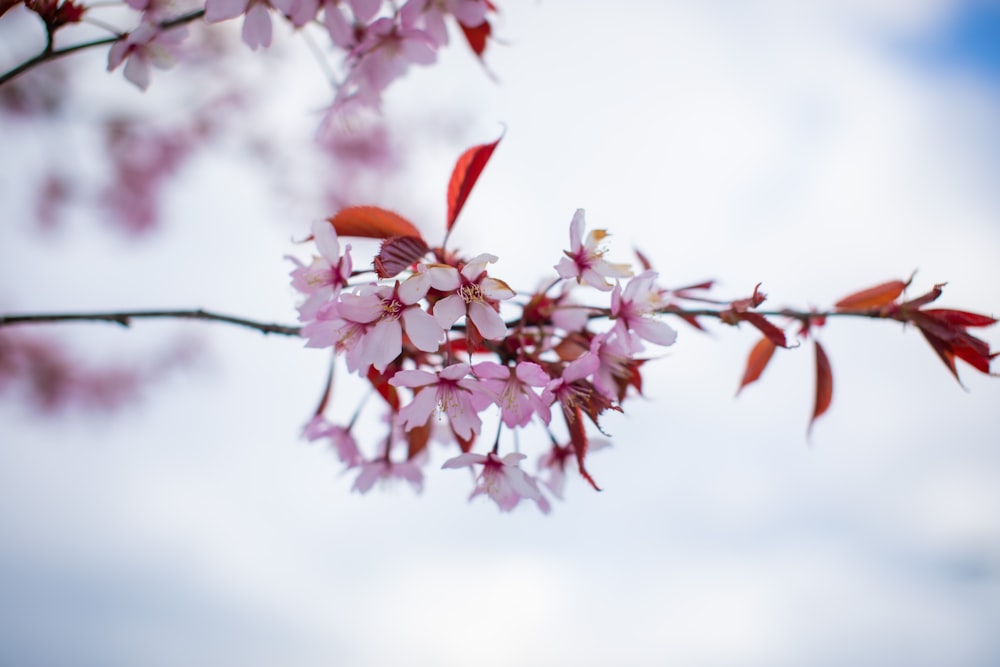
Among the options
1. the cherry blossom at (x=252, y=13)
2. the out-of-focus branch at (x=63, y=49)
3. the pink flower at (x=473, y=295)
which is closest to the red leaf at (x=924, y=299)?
the pink flower at (x=473, y=295)

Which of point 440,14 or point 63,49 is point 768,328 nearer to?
point 440,14

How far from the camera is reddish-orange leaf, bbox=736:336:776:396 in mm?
1068

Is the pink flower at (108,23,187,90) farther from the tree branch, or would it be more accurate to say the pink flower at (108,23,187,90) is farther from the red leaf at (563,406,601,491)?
the red leaf at (563,406,601,491)

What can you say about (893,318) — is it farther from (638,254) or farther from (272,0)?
(272,0)

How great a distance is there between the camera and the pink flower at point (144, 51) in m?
1.06

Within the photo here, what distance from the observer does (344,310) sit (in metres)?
0.79

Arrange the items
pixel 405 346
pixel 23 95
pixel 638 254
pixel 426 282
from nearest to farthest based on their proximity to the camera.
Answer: pixel 426 282, pixel 405 346, pixel 638 254, pixel 23 95

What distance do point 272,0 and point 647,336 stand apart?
0.73m

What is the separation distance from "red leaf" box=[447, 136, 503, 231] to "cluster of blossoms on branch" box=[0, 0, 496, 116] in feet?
1.07

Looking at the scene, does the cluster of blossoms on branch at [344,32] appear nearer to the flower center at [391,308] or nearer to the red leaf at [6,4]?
the red leaf at [6,4]

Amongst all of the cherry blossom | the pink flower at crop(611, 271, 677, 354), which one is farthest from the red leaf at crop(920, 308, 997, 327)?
the cherry blossom

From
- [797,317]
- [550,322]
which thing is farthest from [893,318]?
[550,322]

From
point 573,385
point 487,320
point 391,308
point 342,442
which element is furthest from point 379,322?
point 342,442

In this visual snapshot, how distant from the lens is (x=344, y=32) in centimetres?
109
